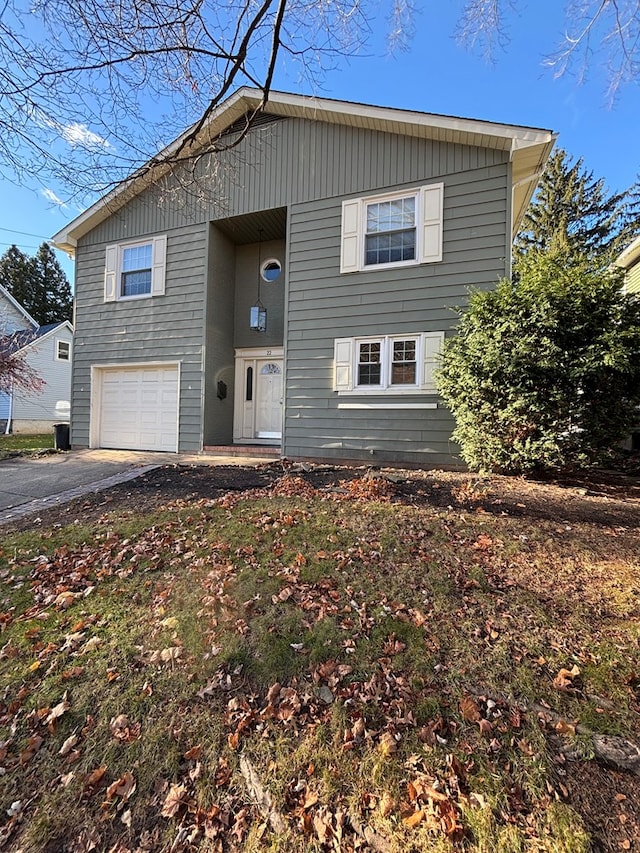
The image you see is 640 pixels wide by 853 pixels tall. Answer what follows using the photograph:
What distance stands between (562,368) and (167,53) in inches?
202

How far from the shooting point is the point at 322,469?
21.9 feet

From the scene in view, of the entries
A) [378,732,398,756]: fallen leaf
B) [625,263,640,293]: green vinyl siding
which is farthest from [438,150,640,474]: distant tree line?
[625,263,640,293]: green vinyl siding

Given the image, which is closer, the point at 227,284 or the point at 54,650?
the point at 54,650

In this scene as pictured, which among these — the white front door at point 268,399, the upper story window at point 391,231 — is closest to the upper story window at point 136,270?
the white front door at point 268,399

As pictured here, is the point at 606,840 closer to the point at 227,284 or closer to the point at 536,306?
the point at 536,306

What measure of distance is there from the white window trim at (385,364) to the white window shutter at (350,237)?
4.69 ft

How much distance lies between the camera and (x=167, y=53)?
3547 millimetres

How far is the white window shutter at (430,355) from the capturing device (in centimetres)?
717

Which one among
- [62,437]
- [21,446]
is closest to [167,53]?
[62,437]

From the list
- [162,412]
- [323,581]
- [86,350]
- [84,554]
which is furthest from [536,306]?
[86,350]

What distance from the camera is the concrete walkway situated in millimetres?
5559

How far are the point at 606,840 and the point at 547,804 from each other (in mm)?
176

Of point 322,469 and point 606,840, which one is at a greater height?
point 322,469

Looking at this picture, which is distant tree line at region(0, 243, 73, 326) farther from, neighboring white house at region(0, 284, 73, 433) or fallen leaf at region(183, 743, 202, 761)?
fallen leaf at region(183, 743, 202, 761)
